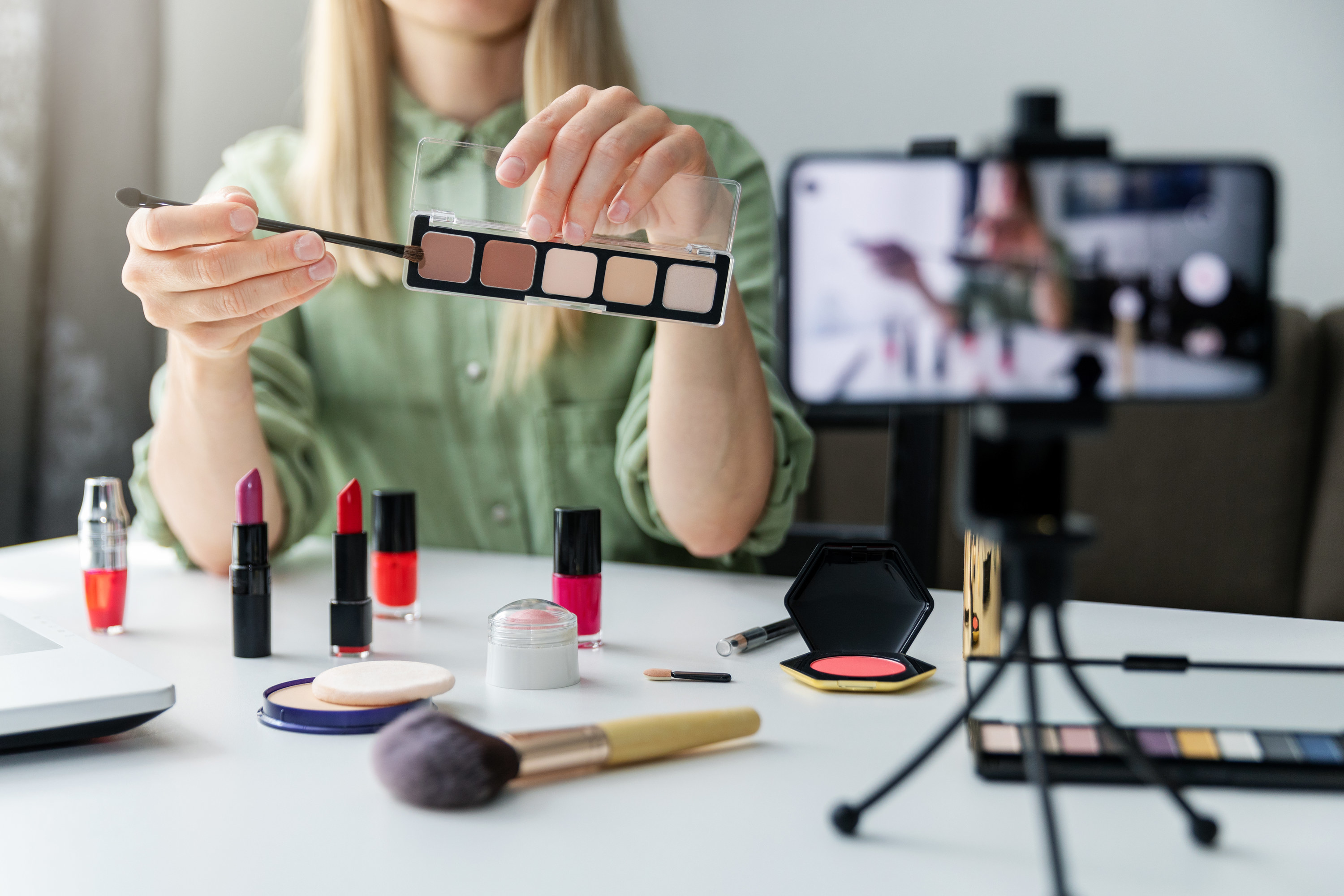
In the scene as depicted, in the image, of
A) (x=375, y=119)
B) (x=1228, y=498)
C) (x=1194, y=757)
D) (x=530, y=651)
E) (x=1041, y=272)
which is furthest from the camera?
(x=1228, y=498)

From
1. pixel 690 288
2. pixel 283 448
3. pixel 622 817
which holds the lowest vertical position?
pixel 622 817

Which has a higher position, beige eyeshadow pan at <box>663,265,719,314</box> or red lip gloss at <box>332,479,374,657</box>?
beige eyeshadow pan at <box>663,265,719,314</box>

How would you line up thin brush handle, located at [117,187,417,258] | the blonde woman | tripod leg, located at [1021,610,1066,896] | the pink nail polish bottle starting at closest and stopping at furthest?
tripod leg, located at [1021,610,1066,896], thin brush handle, located at [117,187,417,258], the pink nail polish bottle, the blonde woman

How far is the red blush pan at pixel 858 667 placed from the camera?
0.53 metres

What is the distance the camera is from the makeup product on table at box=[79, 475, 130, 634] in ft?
2.10

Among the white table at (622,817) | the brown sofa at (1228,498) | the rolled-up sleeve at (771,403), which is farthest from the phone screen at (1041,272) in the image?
the brown sofa at (1228,498)

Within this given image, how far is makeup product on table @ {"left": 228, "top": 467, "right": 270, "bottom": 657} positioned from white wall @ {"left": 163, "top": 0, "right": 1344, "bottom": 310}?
3.72 ft

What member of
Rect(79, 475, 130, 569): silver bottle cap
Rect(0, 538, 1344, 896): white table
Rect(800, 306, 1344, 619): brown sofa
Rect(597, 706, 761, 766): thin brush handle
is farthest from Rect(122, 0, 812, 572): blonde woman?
Rect(800, 306, 1344, 619): brown sofa

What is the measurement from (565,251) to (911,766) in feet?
1.04

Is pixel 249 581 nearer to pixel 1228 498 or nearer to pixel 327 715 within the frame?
pixel 327 715

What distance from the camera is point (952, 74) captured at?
159 centimetres

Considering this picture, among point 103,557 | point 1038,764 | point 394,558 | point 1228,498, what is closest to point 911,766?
point 1038,764

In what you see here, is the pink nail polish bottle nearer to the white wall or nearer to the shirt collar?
the shirt collar

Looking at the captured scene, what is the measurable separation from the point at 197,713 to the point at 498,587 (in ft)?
0.94
